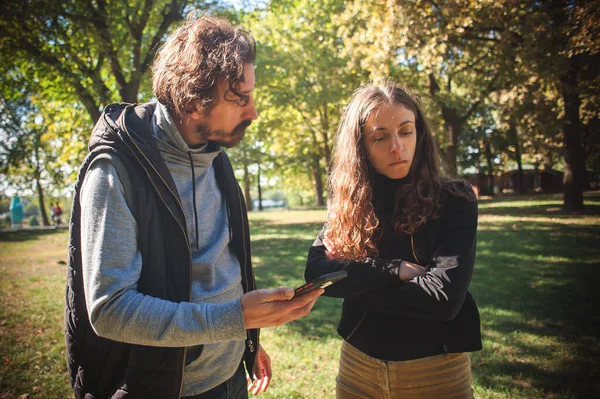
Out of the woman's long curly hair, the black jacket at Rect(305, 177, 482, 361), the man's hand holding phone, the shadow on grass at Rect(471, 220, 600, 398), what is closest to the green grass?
the shadow on grass at Rect(471, 220, 600, 398)

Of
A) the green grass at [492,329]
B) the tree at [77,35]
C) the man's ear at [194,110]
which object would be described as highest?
the tree at [77,35]

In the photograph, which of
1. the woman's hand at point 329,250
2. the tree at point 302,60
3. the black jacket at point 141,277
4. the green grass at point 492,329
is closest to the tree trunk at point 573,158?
the green grass at point 492,329

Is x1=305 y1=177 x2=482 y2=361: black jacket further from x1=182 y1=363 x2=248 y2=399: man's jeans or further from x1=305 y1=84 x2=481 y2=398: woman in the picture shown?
x1=182 y1=363 x2=248 y2=399: man's jeans

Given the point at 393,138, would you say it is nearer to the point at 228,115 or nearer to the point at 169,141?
the point at 228,115

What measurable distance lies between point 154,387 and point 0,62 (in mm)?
11935

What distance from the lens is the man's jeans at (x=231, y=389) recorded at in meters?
1.79

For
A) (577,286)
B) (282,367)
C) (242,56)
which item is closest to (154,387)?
(242,56)

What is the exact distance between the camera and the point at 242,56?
1.78 m

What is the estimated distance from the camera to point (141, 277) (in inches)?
58.1

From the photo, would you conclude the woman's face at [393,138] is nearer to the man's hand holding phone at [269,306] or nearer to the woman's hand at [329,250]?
the woman's hand at [329,250]

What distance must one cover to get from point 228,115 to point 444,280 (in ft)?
4.33

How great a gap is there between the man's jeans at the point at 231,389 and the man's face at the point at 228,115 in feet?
3.86

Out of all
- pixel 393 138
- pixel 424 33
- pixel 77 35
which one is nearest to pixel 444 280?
pixel 393 138

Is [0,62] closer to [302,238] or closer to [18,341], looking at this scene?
[18,341]
